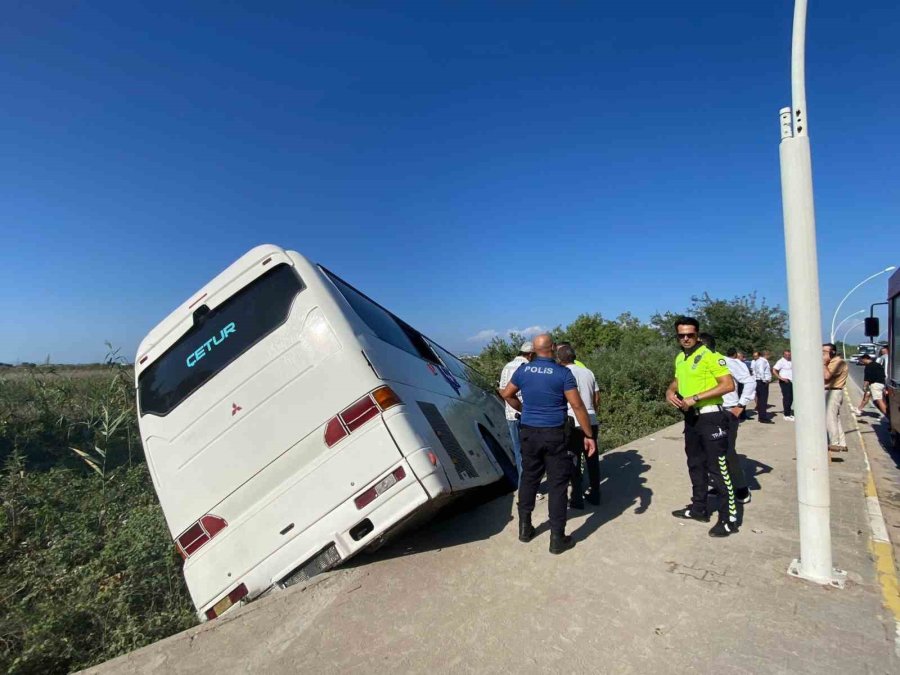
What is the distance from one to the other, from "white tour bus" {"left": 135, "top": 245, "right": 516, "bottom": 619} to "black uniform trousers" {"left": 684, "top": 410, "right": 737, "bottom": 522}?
87.6 inches

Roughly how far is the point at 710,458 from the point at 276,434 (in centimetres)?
388

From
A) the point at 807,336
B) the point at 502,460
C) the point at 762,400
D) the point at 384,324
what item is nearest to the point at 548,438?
the point at 807,336

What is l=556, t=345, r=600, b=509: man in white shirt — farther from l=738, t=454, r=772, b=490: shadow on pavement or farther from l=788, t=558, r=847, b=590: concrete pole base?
l=738, t=454, r=772, b=490: shadow on pavement

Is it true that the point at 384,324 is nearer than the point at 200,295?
No

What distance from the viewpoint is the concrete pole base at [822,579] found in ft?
11.5

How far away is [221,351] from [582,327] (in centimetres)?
3172

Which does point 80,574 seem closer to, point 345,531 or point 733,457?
point 345,531

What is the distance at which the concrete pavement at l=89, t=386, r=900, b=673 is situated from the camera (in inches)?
112

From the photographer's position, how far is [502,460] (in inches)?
276

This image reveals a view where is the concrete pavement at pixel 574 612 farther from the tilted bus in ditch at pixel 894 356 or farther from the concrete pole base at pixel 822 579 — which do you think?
the tilted bus in ditch at pixel 894 356

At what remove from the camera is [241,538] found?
3.84m

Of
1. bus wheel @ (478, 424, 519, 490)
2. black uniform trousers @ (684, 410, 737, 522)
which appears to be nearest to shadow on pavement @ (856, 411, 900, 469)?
black uniform trousers @ (684, 410, 737, 522)

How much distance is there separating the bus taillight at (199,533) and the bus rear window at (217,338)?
0.99 m

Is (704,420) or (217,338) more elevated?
(217,338)
